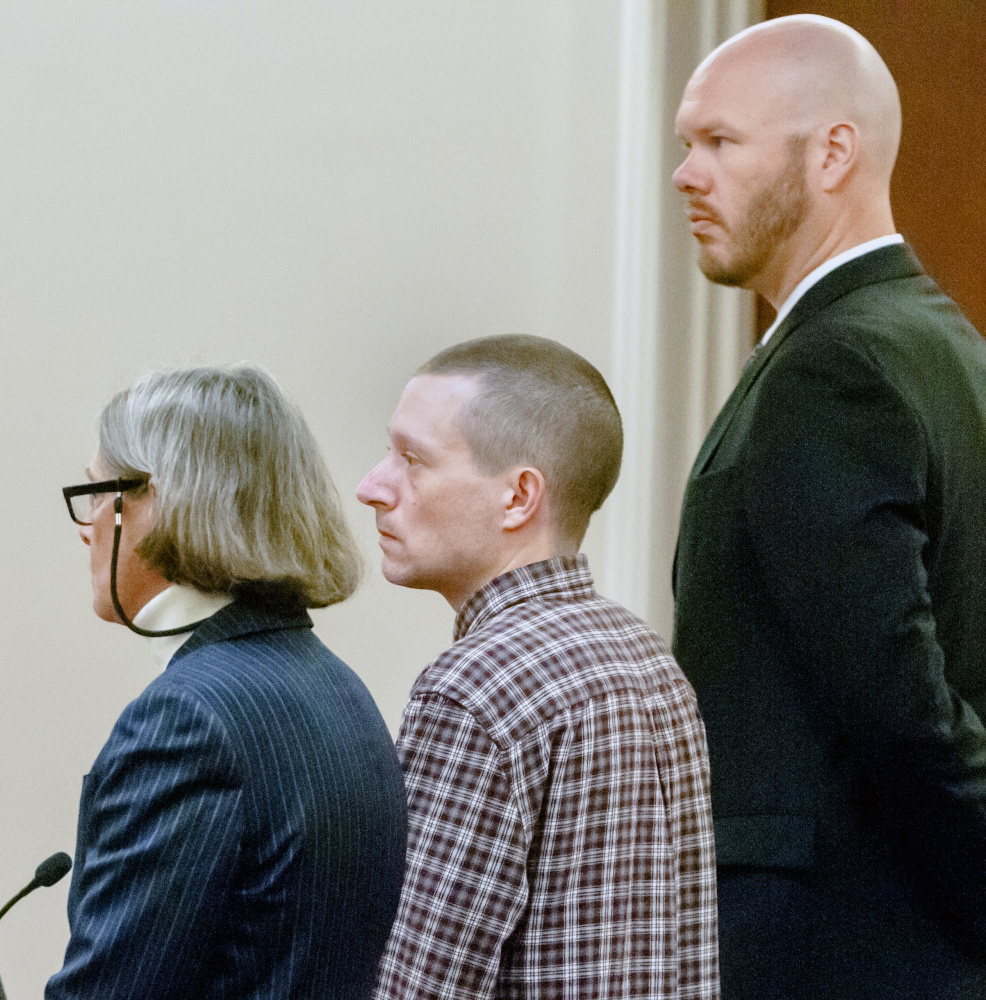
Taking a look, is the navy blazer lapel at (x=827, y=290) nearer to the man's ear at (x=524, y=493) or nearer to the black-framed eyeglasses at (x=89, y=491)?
the man's ear at (x=524, y=493)

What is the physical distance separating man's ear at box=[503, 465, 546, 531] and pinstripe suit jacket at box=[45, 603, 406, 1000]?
240mm

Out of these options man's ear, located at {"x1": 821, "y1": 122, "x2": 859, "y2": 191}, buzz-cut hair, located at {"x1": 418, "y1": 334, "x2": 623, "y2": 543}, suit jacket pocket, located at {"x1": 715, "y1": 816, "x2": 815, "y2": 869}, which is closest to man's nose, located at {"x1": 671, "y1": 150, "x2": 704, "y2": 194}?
man's ear, located at {"x1": 821, "y1": 122, "x2": 859, "y2": 191}

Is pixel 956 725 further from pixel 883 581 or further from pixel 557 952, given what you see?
pixel 557 952

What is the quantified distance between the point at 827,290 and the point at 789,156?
0.15m

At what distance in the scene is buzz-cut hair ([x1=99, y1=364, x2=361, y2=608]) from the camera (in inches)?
39.3

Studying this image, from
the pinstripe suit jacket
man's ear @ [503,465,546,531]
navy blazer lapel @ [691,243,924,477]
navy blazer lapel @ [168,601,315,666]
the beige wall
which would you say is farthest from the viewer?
the beige wall

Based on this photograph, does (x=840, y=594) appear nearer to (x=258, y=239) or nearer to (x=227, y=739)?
(x=227, y=739)

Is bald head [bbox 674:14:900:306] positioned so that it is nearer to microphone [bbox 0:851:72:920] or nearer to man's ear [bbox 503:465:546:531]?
man's ear [bbox 503:465:546:531]

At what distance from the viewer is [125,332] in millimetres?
1669

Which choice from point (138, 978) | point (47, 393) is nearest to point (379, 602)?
point (47, 393)

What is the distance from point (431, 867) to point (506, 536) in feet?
0.97

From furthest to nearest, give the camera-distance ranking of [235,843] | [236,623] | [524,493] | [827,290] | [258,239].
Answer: [258,239]
[827,290]
[524,493]
[236,623]
[235,843]

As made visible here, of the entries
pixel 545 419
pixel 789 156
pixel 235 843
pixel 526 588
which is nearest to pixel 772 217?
pixel 789 156

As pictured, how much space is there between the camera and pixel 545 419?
1.14 metres
